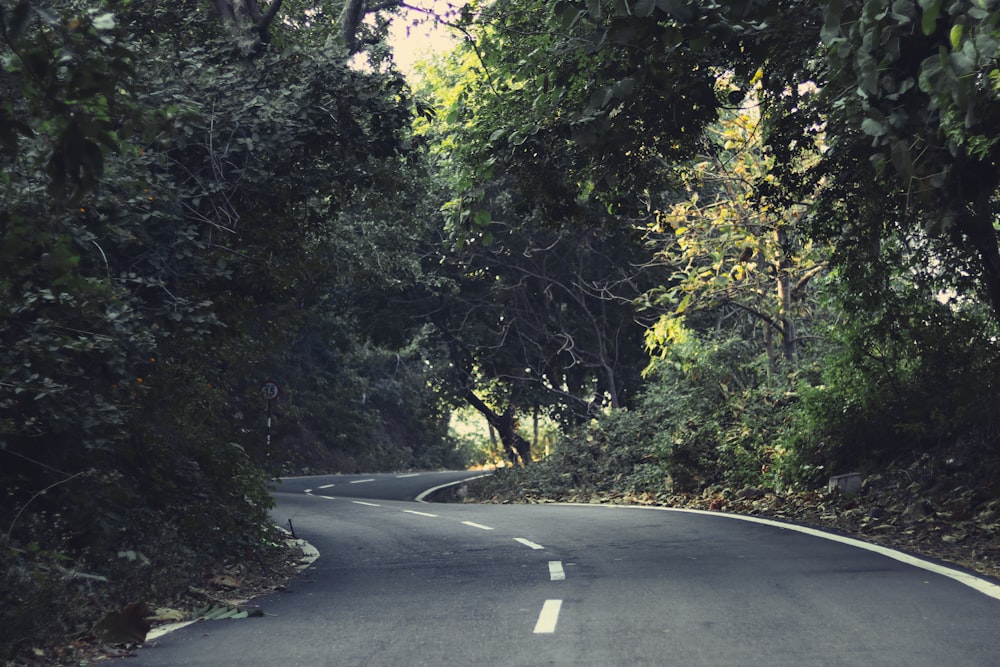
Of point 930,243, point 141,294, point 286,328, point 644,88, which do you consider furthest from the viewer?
point 286,328

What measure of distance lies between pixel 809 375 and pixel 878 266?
20.5ft

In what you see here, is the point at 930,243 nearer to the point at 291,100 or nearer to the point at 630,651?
the point at 291,100

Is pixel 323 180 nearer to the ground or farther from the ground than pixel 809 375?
farther from the ground

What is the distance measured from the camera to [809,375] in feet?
71.6

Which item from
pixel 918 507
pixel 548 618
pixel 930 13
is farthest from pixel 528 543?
pixel 930 13

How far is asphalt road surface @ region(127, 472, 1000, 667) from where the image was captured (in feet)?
23.2

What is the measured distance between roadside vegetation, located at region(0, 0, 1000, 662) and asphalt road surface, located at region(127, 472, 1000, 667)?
1226 millimetres

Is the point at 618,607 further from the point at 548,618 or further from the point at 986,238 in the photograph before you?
the point at 986,238

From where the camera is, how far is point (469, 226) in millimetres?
13312

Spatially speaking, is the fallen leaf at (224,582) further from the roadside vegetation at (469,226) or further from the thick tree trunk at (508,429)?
the thick tree trunk at (508,429)

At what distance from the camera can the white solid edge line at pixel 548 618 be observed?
795 cm

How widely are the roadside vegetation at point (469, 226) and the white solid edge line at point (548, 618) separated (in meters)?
3.29

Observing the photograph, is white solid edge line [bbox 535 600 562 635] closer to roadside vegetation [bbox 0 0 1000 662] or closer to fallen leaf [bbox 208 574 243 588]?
roadside vegetation [bbox 0 0 1000 662]

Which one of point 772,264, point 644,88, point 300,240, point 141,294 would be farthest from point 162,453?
point 772,264
